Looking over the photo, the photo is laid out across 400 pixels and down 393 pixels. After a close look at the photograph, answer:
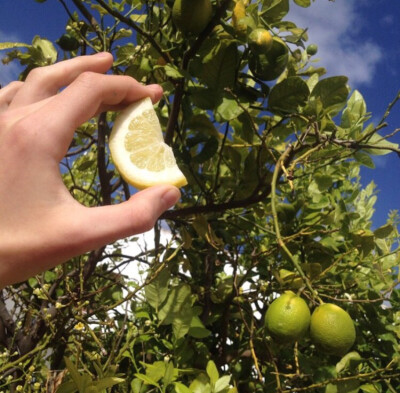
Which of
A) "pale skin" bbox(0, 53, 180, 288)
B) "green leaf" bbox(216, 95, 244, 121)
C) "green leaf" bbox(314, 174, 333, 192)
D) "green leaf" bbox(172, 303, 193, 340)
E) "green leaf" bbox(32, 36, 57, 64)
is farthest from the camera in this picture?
"green leaf" bbox(314, 174, 333, 192)

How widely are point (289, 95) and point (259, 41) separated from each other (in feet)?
0.55

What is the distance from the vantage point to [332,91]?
3.73 feet

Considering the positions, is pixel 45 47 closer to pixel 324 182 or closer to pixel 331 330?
pixel 324 182

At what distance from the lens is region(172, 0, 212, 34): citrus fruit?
1.05 metres

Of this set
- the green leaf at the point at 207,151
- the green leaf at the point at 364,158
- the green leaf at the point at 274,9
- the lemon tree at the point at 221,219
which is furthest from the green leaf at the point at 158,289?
the green leaf at the point at 274,9

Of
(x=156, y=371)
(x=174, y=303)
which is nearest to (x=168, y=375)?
(x=156, y=371)

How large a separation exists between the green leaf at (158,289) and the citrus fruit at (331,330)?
1.51 feet

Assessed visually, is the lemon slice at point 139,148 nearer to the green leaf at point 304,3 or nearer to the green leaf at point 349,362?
the green leaf at point 304,3

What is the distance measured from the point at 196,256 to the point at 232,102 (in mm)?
837

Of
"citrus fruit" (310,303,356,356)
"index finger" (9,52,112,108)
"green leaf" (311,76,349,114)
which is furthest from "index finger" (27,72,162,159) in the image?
"citrus fruit" (310,303,356,356)

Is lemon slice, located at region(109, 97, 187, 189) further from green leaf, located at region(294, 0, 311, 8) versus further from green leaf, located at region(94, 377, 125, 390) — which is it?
green leaf, located at region(294, 0, 311, 8)

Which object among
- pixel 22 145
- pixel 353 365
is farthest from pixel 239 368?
pixel 22 145

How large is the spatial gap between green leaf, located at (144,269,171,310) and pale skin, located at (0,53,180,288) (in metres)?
0.59

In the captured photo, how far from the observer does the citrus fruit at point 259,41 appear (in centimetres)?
103
